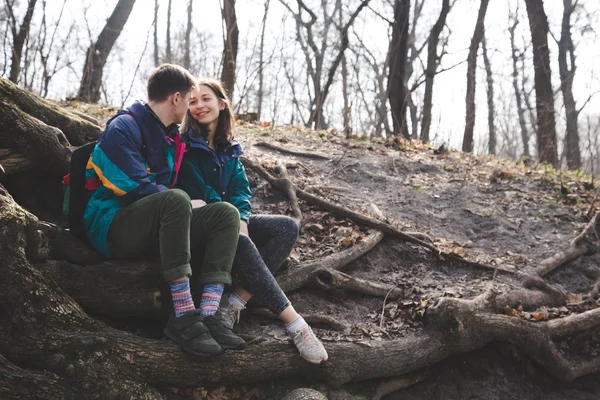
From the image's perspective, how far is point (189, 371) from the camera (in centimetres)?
286

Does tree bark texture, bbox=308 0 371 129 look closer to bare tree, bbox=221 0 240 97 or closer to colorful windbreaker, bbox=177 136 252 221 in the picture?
bare tree, bbox=221 0 240 97

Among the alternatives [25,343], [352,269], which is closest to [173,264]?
[25,343]

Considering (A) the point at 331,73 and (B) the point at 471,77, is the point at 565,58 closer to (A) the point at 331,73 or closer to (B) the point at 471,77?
(B) the point at 471,77

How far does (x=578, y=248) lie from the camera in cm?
539

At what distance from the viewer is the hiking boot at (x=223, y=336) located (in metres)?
2.98

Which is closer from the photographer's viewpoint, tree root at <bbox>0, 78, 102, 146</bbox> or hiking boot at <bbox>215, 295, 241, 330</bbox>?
hiking boot at <bbox>215, 295, 241, 330</bbox>

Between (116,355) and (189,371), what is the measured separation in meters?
0.44

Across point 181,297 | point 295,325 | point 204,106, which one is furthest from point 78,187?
point 295,325

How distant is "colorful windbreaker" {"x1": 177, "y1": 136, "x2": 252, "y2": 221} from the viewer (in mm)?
3643

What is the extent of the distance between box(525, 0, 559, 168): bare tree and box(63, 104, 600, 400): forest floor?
43.7 inches

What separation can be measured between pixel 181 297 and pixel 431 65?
11907mm

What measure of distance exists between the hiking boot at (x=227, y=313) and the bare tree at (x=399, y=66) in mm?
8014

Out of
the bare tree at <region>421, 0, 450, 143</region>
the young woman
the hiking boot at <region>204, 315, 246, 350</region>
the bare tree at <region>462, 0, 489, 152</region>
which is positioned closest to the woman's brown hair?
the young woman

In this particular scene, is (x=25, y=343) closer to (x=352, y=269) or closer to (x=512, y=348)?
(x=352, y=269)
